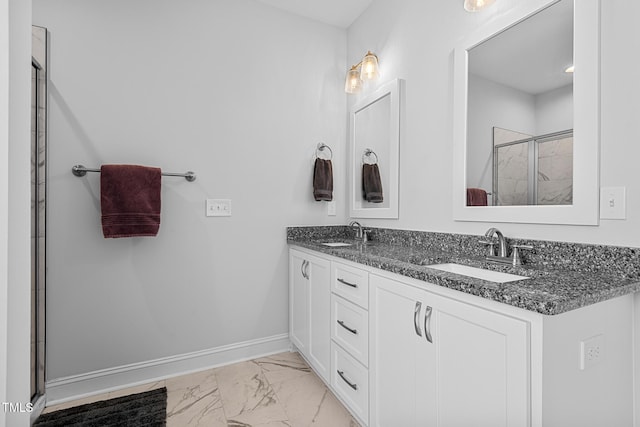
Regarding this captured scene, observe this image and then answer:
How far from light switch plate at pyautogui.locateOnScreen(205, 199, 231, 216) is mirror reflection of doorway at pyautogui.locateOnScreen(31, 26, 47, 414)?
0.85 metres

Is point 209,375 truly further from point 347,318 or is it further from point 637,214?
point 637,214

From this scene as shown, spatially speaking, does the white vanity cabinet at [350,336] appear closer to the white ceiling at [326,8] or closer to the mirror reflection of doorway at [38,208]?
the mirror reflection of doorway at [38,208]

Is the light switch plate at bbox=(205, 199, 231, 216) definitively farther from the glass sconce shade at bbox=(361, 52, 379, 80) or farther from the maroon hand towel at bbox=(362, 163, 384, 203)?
the glass sconce shade at bbox=(361, 52, 379, 80)

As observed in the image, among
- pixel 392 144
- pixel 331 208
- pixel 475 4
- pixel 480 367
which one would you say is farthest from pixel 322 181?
pixel 480 367

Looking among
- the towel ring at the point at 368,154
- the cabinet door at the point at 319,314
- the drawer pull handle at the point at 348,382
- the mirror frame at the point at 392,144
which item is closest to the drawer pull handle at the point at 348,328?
the cabinet door at the point at 319,314

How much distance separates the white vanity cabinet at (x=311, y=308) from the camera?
5.93ft

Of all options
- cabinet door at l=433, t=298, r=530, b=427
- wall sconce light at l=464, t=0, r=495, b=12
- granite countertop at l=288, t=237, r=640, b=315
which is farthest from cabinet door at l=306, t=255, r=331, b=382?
wall sconce light at l=464, t=0, r=495, b=12

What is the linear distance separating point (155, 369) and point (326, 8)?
2.81m

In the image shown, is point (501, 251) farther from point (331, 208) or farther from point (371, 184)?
point (331, 208)

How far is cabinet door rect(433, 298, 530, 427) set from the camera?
812mm

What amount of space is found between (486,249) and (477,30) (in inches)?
42.2

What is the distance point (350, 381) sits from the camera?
61.7 inches

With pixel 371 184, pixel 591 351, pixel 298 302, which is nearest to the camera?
pixel 591 351

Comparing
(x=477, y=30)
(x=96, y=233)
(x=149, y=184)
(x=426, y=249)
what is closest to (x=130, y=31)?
(x=149, y=184)
